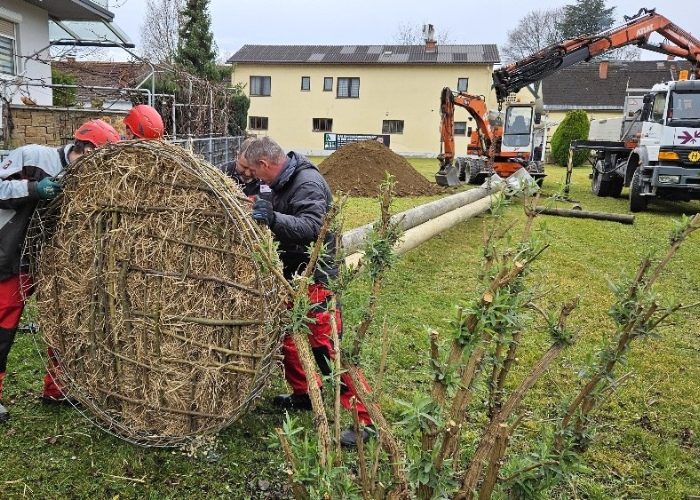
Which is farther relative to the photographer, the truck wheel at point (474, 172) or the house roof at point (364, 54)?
the house roof at point (364, 54)

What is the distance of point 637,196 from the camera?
44.8 feet

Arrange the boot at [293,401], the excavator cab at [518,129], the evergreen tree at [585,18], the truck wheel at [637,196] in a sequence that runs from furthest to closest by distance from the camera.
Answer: the evergreen tree at [585,18], the excavator cab at [518,129], the truck wheel at [637,196], the boot at [293,401]

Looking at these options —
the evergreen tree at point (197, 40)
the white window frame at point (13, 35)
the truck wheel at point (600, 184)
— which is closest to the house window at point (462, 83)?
the evergreen tree at point (197, 40)

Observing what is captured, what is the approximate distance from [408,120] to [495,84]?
787 inches

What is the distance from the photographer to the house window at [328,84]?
3812 cm

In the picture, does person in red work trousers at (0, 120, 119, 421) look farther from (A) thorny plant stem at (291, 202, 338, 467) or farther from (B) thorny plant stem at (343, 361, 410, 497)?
(B) thorny plant stem at (343, 361, 410, 497)

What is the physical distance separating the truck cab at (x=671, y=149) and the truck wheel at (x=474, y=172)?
568 centimetres

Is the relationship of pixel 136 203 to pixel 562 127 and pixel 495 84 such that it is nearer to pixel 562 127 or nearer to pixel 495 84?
pixel 495 84

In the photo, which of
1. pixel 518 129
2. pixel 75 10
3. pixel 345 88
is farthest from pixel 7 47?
pixel 345 88

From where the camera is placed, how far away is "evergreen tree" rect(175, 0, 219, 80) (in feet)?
93.7

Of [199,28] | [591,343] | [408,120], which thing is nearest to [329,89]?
[408,120]

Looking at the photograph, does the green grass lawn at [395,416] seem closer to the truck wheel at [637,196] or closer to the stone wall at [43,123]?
the stone wall at [43,123]

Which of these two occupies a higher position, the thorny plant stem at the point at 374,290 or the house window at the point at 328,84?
the house window at the point at 328,84

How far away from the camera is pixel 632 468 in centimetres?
352
